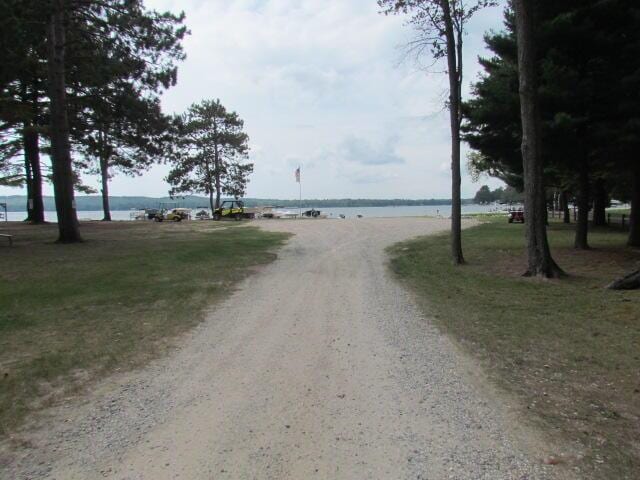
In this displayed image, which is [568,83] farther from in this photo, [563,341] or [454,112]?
[563,341]

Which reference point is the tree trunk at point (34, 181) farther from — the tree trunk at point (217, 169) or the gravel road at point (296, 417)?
the gravel road at point (296, 417)

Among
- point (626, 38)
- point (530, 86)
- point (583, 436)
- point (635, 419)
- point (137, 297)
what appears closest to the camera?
point (583, 436)

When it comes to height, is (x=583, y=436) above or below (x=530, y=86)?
Result: below

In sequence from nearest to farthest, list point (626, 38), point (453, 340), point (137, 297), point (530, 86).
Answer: point (453, 340)
point (137, 297)
point (530, 86)
point (626, 38)

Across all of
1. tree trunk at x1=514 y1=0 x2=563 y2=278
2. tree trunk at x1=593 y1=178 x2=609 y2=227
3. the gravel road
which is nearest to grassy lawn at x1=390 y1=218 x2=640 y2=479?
the gravel road

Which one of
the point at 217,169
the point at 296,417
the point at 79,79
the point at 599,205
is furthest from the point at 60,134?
the point at 217,169

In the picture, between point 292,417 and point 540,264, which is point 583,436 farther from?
point 540,264

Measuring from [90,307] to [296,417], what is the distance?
18.8 feet

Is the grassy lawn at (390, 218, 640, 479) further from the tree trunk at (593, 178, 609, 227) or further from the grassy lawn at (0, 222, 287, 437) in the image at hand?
the tree trunk at (593, 178, 609, 227)

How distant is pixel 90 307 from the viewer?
8.50m

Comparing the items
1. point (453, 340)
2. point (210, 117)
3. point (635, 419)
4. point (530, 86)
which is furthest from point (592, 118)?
point (210, 117)

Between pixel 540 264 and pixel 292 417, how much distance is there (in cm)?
863

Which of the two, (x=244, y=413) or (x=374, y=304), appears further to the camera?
(x=374, y=304)

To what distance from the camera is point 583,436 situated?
371 centimetres
